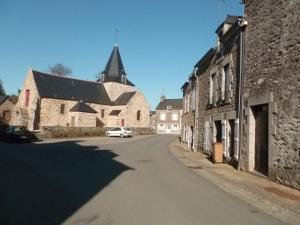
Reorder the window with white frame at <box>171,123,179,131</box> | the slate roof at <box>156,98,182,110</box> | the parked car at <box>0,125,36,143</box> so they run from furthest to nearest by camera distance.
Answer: the slate roof at <box>156,98,182,110</box>
the window with white frame at <box>171,123,179,131</box>
the parked car at <box>0,125,36,143</box>

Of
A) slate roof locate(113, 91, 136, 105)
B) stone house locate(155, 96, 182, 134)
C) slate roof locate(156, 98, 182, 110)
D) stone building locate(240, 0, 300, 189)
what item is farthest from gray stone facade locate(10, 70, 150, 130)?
stone building locate(240, 0, 300, 189)

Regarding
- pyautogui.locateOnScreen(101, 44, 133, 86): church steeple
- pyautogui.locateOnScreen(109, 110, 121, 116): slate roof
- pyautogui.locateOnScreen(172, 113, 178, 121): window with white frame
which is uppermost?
pyautogui.locateOnScreen(101, 44, 133, 86): church steeple

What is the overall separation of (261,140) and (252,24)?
4.07 m

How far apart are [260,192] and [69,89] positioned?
48283mm

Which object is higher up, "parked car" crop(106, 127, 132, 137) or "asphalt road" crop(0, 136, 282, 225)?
"parked car" crop(106, 127, 132, 137)

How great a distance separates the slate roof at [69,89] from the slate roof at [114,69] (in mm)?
2607

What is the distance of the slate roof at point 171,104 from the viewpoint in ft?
254

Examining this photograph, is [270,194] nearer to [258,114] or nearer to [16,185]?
[258,114]

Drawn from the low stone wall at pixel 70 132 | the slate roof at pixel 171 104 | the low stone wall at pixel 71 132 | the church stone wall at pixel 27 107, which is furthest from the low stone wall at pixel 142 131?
the slate roof at pixel 171 104

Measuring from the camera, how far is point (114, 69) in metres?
64.6

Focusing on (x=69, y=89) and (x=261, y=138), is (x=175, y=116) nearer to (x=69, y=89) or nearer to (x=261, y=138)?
(x=69, y=89)

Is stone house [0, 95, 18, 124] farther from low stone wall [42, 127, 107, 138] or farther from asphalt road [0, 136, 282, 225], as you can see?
asphalt road [0, 136, 282, 225]

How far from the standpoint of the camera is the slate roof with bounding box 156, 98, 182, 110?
77.4 meters

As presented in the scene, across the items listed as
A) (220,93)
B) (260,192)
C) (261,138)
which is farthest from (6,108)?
(260,192)
